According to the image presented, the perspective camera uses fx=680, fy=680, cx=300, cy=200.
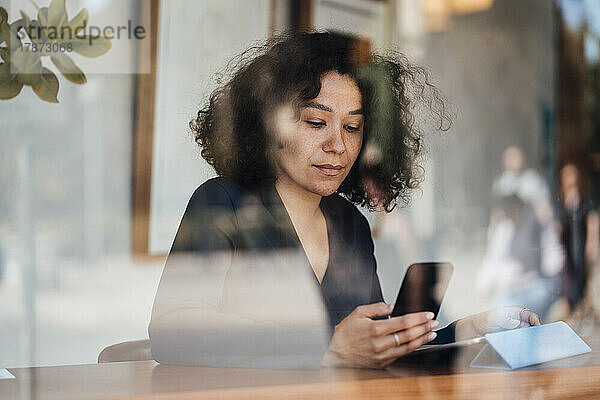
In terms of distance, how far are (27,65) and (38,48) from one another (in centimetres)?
3

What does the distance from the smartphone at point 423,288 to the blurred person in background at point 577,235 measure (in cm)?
31

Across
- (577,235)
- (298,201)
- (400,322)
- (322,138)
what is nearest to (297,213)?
(298,201)

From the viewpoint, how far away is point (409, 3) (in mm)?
1132

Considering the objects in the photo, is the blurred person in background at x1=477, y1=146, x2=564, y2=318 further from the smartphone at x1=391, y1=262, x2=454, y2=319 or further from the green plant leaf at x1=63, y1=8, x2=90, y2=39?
the green plant leaf at x1=63, y1=8, x2=90, y2=39

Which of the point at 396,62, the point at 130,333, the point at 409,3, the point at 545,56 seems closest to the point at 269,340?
the point at 130,333

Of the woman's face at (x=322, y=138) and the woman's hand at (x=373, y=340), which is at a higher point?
the woman's face at (x=322, y=138)

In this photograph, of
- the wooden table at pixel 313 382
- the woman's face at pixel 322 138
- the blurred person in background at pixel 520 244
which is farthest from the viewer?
the blurred person in background at pixel 520 244

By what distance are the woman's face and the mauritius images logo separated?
313 mm

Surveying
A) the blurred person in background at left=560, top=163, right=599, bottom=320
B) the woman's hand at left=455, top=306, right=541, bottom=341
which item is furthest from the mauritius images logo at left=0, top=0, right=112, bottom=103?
the blurred person in background at left=560, top=163, right=599, bottom=320

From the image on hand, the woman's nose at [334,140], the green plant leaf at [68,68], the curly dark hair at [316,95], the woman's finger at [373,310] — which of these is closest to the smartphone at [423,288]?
the woman's finger at [373,310]

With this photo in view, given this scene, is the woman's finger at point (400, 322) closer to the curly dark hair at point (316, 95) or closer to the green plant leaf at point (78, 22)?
the curly dark hair at point (316, 95)

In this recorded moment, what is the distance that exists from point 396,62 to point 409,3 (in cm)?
12

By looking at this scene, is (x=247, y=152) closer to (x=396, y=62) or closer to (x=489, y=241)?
(x=396, y=62)

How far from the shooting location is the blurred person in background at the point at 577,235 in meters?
1.27
